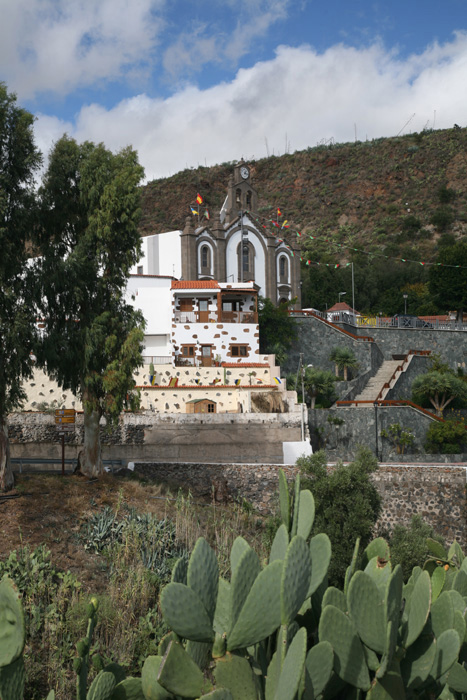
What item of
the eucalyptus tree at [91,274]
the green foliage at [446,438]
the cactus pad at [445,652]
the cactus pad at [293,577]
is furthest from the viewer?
the green foliage at [446,438]

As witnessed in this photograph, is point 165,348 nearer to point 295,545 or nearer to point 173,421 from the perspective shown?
point 173,421

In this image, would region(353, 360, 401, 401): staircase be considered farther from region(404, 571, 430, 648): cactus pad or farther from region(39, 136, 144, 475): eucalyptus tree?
region(404, 571, 430, 648): cactus pad

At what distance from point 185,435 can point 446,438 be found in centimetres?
1106

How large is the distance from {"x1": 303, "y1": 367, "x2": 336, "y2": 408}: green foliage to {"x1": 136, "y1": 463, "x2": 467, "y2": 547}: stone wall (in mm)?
10759

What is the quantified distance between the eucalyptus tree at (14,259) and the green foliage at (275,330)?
2015 centimetres

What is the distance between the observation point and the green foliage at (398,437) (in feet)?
92.0

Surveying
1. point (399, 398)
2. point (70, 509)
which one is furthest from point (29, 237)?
point (399, 398)

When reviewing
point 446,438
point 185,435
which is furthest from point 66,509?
point 446,438

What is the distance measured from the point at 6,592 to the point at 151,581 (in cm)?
848

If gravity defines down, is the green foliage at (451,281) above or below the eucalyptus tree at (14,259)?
above

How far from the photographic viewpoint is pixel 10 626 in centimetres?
358

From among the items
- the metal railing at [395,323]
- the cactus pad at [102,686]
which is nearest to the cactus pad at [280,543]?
the cactus pad at [102,686]

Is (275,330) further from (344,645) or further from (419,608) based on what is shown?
(344,645)

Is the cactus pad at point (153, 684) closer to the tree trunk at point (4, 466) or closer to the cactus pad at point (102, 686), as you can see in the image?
the cactus pad at point (102, 686)
